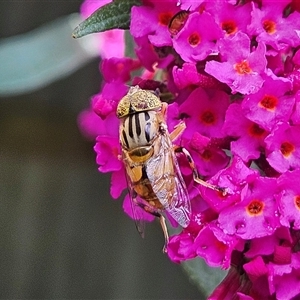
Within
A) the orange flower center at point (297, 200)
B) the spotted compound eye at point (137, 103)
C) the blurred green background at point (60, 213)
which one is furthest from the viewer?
the blurred green background at point (60, 213)

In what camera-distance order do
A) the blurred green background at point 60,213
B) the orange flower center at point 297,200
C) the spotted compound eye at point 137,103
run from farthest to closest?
the blurred green background at point 60,213 → the spotted compound eye at point 137,103 → the orange flower center at point 297,200

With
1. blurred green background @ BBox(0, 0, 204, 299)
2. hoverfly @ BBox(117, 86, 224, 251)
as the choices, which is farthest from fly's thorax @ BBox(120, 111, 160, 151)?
blurred green background @ BBox(0, 0, 204, 299)

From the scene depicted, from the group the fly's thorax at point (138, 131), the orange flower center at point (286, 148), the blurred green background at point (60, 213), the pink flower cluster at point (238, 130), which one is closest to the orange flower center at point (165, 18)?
the pink flower cluster at point (238, 130)

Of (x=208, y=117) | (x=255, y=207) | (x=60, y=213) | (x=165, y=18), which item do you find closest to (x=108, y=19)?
(x=165, y=18)

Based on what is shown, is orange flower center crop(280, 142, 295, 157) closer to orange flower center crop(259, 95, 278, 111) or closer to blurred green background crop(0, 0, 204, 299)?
orange flower center crop(259, 95, 278, 111)

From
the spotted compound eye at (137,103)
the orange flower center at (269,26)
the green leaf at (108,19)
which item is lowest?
the spotted compound eye at (137,103)

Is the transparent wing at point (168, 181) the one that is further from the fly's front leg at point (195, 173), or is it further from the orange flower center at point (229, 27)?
the orange flower center at point (229, 27)

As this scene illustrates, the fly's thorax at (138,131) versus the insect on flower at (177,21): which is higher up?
the insect on flower at (177,21)

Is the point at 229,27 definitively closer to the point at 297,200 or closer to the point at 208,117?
the point at 208,117
